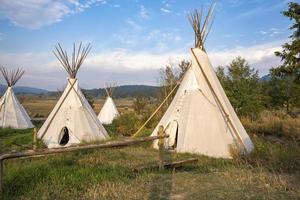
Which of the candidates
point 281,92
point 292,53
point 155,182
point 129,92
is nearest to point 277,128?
point 292,53

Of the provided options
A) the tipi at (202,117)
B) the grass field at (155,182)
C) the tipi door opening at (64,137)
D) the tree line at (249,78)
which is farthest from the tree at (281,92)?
the grass field at (155,182)

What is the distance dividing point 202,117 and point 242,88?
9.43 metres

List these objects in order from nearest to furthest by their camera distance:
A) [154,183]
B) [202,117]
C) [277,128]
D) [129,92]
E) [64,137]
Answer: [154,183] → [202,117] → [64,137] → [277,128] → [129,92]

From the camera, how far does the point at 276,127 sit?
41.5 feet

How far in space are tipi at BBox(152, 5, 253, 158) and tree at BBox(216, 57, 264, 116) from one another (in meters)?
8.55

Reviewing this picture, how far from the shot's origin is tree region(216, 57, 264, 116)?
677 inches

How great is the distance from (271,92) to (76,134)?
674 inches

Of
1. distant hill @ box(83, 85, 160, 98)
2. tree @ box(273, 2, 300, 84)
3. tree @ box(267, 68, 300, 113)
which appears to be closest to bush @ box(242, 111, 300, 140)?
tree @ box(273, 2, 300, 84)

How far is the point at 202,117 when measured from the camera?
343 inches

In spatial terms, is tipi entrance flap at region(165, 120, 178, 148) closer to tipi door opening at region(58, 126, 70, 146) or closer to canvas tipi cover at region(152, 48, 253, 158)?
canvas tipi cover at region(152, 48, 253, 158)

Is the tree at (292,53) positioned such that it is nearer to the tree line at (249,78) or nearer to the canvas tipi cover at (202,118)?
the tree line at (249,78)

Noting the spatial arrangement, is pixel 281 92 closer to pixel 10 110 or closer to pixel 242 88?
pixel 242 88

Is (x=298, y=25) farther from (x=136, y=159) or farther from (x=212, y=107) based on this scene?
(x=136, y=159)

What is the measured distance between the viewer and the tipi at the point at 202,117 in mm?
8375
